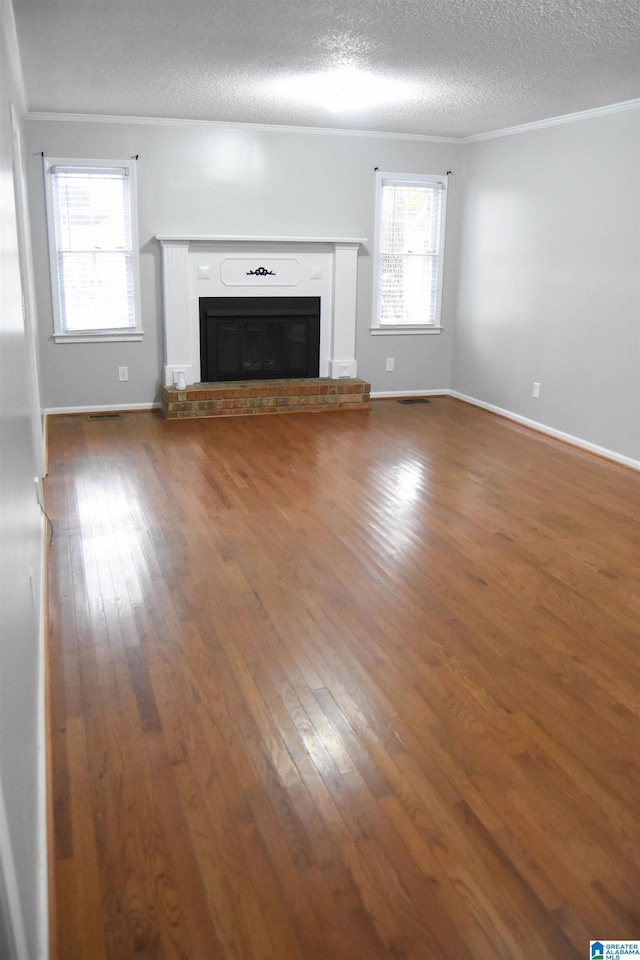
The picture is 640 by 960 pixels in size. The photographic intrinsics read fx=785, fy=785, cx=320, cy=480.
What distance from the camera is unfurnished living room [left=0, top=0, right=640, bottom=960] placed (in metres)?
1.92

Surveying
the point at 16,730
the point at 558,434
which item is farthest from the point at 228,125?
the point at 16,730

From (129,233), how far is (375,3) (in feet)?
13.0

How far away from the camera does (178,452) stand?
5824mm

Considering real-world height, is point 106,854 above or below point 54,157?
below

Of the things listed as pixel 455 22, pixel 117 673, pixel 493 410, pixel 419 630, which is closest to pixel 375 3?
pixel 455 22

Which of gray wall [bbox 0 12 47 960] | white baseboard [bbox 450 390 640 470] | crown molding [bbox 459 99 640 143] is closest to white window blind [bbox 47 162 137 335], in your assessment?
crown molding [bbox 459 99 640 143]

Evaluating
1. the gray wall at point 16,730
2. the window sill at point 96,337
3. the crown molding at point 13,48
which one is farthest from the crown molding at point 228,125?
the gray wall at point 16,730

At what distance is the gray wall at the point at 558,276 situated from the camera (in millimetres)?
5672

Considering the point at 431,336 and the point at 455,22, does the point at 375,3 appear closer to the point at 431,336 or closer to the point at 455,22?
the point at 455,22

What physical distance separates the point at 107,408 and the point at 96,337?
0.65 metres

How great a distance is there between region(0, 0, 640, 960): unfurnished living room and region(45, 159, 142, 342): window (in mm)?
27

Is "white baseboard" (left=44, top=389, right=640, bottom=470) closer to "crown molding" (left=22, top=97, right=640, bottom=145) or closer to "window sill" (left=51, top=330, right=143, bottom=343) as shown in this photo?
"window sill" (left=51, top=330, right=143, bottom=343)

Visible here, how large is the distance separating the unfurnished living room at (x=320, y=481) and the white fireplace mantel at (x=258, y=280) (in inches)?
1.1

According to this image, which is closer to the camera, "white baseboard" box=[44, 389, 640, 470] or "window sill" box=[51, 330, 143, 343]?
"white baseboard" box=[44, 389, 640, 470]
